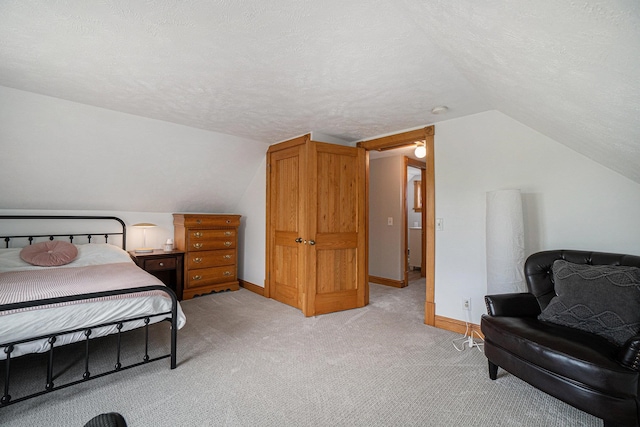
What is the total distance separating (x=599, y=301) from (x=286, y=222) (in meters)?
3.24

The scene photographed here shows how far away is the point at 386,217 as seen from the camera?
555 centimetres

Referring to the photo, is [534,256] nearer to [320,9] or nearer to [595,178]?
[595,178]

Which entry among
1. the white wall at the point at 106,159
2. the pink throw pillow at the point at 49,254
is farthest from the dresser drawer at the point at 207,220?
the pink throw pillow at the point at 49,254

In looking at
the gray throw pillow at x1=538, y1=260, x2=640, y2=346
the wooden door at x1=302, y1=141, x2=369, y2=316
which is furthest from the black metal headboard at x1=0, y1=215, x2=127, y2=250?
the gray throw pillow at x1=538, y1=260, x2=640, y2=346

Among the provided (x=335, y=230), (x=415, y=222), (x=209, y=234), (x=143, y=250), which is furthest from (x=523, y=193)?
(x=415, y=222)

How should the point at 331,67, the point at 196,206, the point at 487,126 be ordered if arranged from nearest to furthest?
1. the point at 331,67
2. the point at 487,126
3. the point at 196,206

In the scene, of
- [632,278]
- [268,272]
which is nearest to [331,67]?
[632,278]

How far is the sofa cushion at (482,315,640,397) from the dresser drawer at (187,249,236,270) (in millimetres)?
3809

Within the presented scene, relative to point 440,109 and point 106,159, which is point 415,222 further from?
point 106,159

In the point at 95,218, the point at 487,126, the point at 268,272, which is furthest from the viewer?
the point at 268,272

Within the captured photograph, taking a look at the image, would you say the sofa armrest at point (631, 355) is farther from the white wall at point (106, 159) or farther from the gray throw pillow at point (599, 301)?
the white wall at point (106, 159)

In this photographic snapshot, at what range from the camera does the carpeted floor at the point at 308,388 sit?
5.89 feet

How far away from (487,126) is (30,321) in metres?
4.10

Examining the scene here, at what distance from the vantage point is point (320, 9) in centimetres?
155
